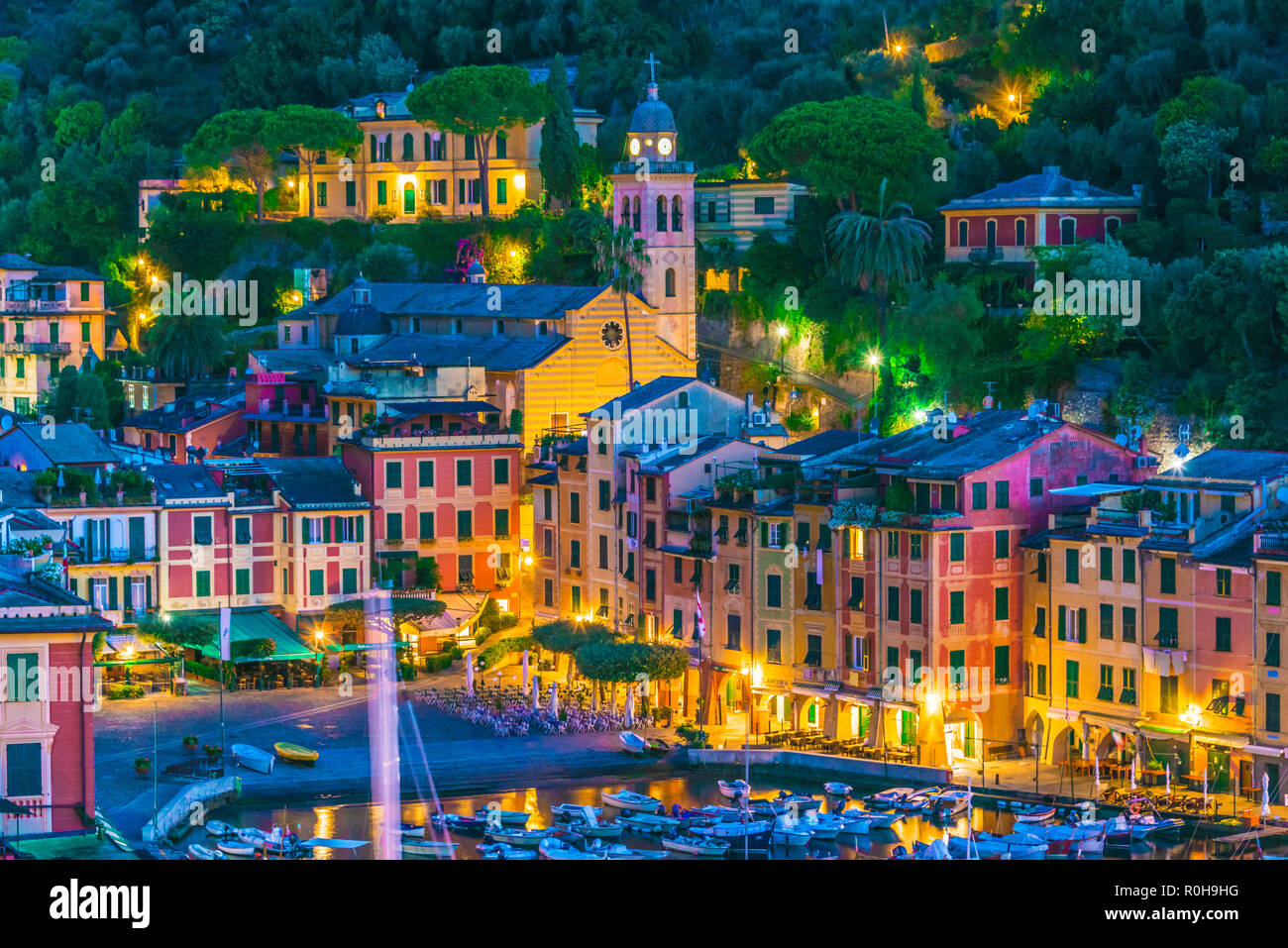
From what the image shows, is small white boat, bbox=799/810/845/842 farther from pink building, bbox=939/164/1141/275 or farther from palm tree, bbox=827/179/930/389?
pink building, bbox=939/164/1141/275

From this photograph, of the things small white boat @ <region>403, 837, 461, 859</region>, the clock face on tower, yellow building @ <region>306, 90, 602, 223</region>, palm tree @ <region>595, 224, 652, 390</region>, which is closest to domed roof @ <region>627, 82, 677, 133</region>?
palm tree @ <region>595, 224, 652, 390</region>

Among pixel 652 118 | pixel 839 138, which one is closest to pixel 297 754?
pixel 839 138

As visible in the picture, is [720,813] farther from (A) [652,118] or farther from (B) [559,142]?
(B) [559,142]


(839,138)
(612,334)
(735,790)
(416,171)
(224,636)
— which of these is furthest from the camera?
(416,171)

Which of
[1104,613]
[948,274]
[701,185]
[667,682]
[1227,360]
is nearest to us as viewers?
[1104,613]
